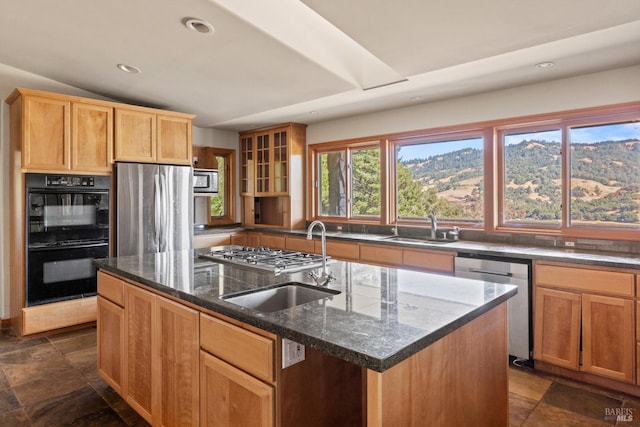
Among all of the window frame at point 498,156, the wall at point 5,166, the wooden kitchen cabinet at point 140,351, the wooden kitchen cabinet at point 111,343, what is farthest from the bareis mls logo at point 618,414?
the wall at point 5,166

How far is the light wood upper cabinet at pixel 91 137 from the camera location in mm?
3799

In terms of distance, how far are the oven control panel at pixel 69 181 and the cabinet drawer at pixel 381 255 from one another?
2.89 metres

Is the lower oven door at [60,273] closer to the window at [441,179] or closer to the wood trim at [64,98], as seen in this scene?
the wood trim at [64,98]

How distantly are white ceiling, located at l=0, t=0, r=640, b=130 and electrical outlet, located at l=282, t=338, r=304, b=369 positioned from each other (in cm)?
176

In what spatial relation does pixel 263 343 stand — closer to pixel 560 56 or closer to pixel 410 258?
pixel 410 258

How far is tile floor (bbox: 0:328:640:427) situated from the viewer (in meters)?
2.31

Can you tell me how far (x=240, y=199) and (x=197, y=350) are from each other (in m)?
4.60

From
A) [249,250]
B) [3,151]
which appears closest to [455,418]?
[249,250]

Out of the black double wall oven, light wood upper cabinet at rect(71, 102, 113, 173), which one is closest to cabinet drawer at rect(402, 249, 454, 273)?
the black double wall oven

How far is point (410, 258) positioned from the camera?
→ 3725mm

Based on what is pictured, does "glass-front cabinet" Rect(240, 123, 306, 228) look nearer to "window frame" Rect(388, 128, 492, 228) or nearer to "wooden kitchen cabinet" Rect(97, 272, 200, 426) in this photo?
"window frame" Rect(388, 128, 492, 228)

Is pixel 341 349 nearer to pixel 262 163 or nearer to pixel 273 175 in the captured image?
pixel 273 175

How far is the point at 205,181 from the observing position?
5.17 m

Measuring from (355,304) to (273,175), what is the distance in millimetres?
4266
